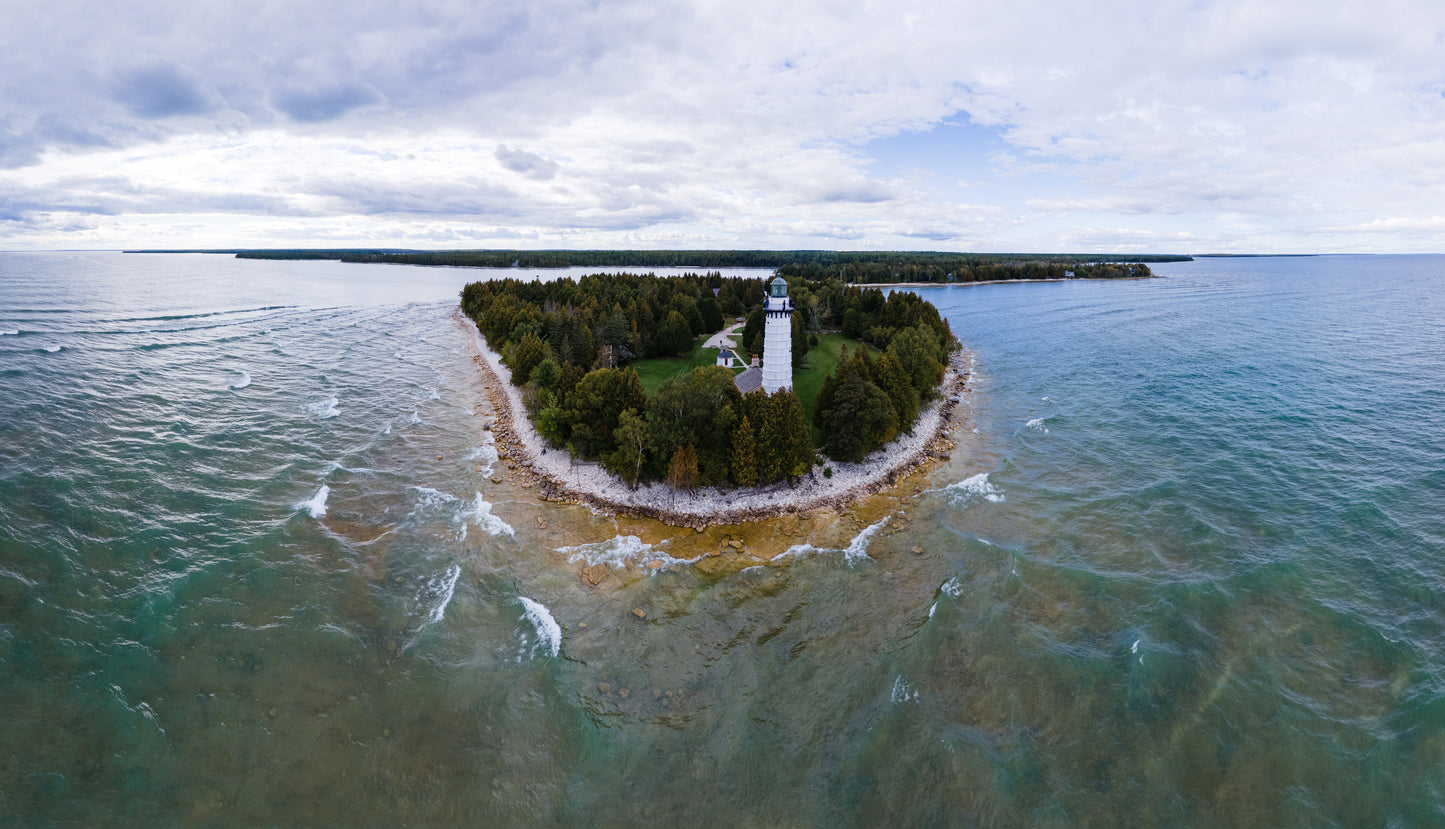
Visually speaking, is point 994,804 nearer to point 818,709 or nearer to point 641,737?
point 818,709

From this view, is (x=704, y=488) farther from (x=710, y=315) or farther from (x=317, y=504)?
(x=710, y=315)

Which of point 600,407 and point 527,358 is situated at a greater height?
point 527,358

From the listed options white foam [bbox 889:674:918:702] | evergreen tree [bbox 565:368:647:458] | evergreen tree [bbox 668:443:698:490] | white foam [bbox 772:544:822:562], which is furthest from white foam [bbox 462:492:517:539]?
white foam [bbox 889:674:918:702]

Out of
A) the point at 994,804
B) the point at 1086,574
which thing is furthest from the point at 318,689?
the point at 1086,574

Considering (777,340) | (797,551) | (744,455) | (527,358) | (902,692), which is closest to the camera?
(902,692)

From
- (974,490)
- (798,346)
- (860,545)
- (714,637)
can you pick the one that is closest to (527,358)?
(798,346)

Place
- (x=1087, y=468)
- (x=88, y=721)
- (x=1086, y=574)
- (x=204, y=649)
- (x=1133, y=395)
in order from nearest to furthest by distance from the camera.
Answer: (x=88, y=721)
(x=204, y=649)
(x=1086, y=574)
(x=1087, y=468)
(x=1133, y=395)
